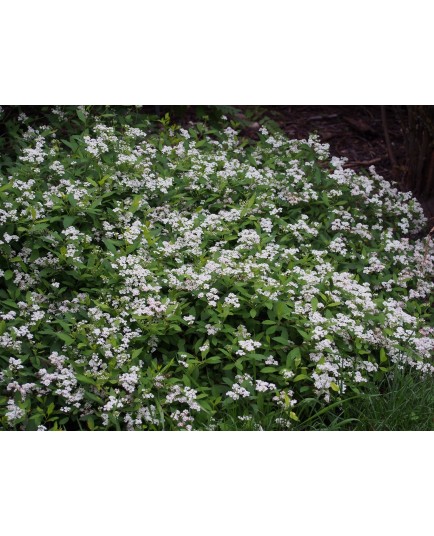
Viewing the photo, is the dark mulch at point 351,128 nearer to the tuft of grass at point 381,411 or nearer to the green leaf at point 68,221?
the green leaf at point 68,221

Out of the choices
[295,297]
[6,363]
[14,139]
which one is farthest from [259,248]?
[14,139]

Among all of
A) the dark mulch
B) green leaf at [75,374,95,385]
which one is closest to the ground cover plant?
green leaf at [75,374,95,385]

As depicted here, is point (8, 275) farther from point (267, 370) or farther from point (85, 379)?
point (267, 370)

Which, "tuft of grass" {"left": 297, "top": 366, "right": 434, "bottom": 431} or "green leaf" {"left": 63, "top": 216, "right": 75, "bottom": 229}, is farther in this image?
"green leaf" {"left": 63, "top": 216, "right": 75, "bottom": 229}

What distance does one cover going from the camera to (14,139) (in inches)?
168

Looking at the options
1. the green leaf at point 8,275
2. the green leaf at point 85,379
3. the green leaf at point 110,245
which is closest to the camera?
the green leaf at point 85,379

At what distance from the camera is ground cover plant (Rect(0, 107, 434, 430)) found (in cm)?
300

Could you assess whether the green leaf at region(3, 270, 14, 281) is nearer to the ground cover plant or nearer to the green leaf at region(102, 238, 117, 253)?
the ground cover plant

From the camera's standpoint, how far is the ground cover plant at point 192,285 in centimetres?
300

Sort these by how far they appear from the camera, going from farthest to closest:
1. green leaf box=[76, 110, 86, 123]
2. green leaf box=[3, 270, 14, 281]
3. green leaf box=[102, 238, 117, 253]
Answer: green leaf box=[76, 110, 86, 123] < green leaf box=[102, 238, 117, 253] < green leaf box=[3, 270, 14, 281]

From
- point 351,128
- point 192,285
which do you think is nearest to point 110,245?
point 192,285

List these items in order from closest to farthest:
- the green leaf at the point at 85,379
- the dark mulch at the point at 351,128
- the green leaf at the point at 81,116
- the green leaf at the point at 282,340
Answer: the green leaf at the point at 85,379, the green leaf at the point at 282,340, the green leaf at the point at 81,116, the dark mulch at the point at 351,128

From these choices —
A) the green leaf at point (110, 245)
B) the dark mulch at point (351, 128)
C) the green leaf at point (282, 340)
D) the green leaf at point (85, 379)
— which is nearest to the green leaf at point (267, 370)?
the green leaf at point (282, 340)

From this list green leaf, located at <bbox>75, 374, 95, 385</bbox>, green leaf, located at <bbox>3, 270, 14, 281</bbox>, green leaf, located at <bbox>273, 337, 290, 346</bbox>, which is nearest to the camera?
green leaf, located at <bbox>75, 374, 95, 385</bbox>
